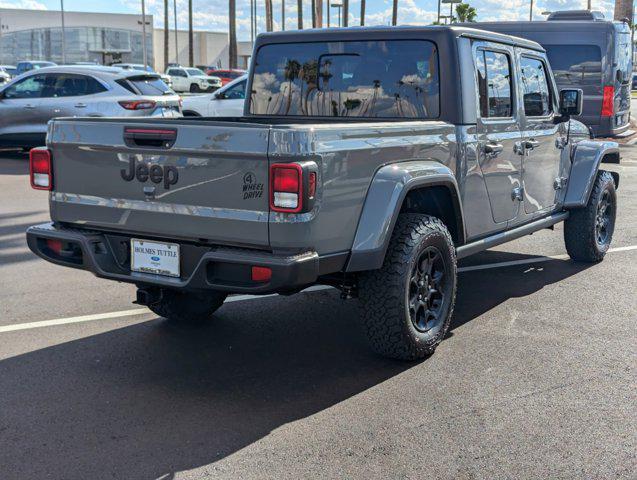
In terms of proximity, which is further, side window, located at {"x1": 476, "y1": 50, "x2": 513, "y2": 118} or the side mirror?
the side mirror

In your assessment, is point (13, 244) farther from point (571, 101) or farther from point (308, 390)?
point (571, 101)

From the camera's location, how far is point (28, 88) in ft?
50.2

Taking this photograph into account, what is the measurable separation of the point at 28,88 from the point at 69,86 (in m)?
0.87

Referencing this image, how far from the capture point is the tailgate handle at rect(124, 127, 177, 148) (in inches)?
172

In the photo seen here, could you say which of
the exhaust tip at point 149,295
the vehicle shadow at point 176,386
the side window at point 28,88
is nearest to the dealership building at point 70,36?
the side window at point 28,88

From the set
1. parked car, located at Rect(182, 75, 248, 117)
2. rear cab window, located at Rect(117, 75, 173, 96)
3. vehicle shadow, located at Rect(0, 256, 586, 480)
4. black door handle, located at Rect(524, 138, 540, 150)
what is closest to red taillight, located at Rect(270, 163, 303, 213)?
vehicle shadow, located at Rect(0, 256, 586, 480)

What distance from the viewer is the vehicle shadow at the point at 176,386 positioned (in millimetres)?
3777

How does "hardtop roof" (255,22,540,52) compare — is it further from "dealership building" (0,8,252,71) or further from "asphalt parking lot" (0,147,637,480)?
"dealership building" (0,8,252,71)

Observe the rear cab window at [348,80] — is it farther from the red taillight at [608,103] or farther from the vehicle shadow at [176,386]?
the red taillight at [608,103]

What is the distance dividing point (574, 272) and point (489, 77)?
2375 millimetres

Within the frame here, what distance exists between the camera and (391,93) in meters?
5.71

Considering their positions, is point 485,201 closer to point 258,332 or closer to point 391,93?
point 391,93

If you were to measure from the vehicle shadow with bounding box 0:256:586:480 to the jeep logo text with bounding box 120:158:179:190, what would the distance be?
1121mm

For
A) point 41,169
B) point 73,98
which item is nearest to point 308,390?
point 41,169
